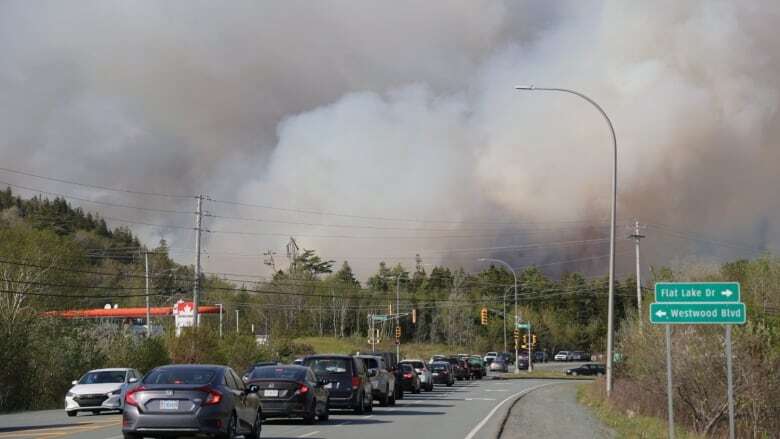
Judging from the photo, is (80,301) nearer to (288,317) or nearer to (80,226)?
(288,317)

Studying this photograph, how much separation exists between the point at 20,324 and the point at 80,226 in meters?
156

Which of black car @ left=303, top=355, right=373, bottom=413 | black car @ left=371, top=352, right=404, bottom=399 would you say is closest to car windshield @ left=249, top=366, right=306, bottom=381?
black car @ left=303, top=355, right=373, bottom=413

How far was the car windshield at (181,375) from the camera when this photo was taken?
19734mm

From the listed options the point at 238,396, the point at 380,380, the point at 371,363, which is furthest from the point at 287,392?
the point at 371,363

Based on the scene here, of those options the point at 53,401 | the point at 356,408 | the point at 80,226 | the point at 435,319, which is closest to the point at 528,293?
the point at 435,319

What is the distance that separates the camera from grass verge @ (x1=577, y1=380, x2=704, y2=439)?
85.0ft

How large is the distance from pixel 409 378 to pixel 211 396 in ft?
107

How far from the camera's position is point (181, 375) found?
19953mm

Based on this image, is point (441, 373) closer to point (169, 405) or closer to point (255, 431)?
point (255, 431)

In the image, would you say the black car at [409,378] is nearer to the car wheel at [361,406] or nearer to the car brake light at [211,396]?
the car wheel at [361,406]

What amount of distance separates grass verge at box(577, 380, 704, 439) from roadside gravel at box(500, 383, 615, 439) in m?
0.36

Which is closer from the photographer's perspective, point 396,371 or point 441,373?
point 396,371

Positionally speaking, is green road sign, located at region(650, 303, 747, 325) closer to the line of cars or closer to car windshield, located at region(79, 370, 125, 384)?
the line of cars

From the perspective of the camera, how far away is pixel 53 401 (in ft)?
156
